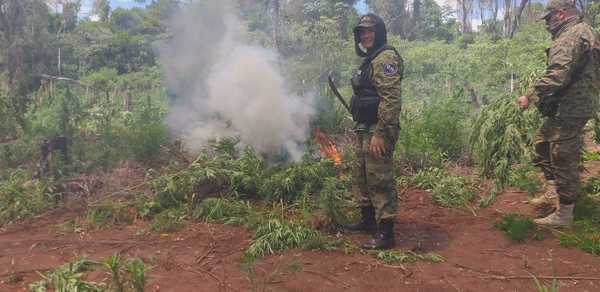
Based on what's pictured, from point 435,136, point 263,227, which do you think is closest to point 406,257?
point 263,227

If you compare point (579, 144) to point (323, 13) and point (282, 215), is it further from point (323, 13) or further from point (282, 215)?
point (323, 13)

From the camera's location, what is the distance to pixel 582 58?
12.0ft

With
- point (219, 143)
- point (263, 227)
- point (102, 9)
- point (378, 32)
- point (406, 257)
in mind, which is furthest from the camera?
point (102, 9)

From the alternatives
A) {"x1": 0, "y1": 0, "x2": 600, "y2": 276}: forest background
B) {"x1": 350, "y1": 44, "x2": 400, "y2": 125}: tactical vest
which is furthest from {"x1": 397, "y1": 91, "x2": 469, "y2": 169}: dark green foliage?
{"x1": 350, "y1": 44, "x2": 400, "y2": 125}: tactical vest

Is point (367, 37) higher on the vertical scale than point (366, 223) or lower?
higher

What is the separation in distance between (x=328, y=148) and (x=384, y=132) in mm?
2490

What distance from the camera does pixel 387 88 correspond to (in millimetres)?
3609

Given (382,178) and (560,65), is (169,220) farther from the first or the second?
(560,65)

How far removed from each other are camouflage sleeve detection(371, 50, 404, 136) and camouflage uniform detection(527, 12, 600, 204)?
113cm

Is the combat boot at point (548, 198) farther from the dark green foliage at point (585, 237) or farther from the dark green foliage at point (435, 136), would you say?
the dark green foliage at point (435, 136)

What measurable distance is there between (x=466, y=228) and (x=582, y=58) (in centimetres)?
172

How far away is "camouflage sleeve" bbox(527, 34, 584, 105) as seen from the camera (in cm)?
357

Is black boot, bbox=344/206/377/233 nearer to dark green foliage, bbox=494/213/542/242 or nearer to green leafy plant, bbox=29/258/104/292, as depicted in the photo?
dark green foliage, bbox=494/213/542/242

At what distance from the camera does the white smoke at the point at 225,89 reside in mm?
Result: 6180
